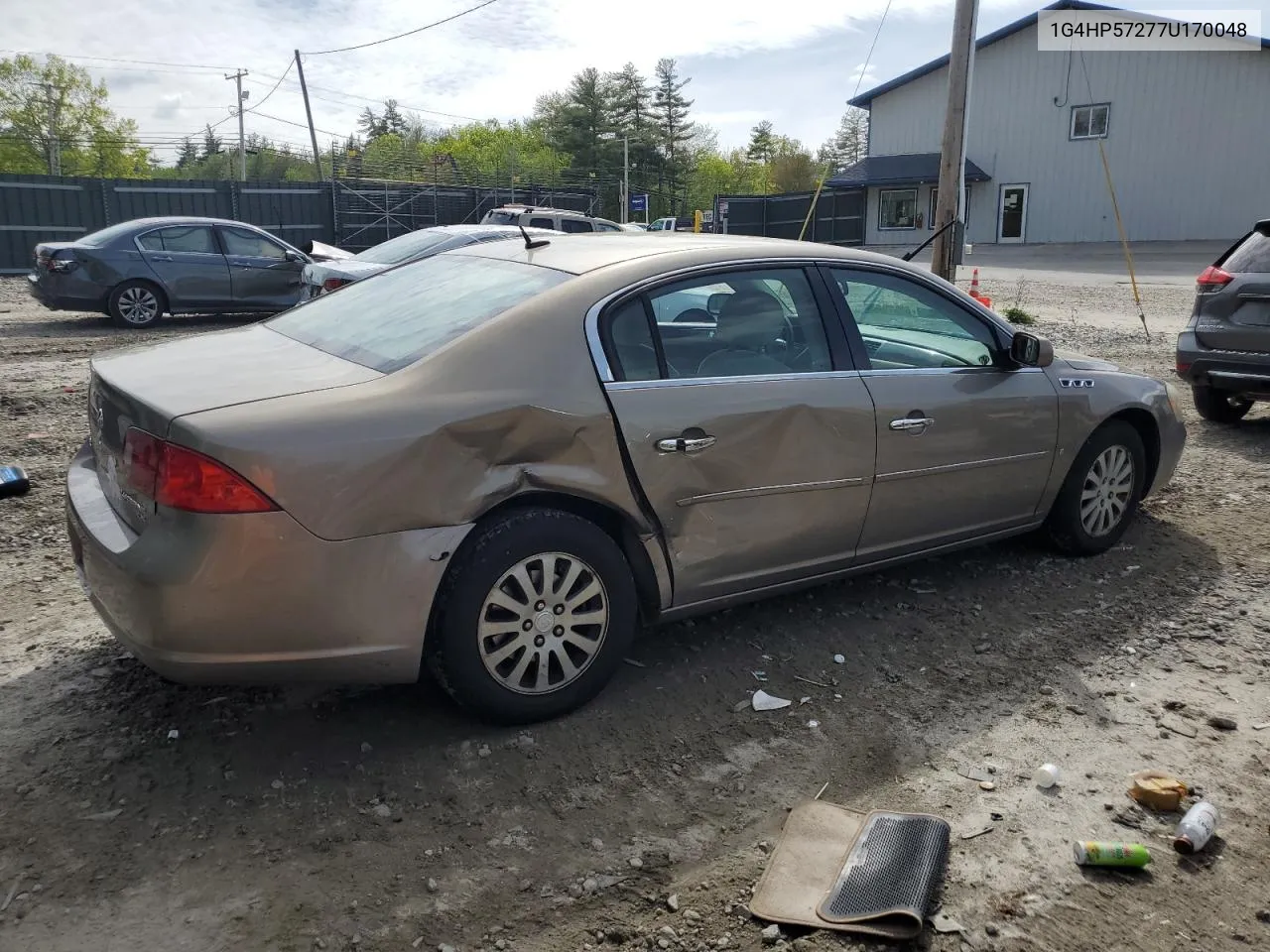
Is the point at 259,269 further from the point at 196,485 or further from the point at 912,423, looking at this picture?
the point at 196,485

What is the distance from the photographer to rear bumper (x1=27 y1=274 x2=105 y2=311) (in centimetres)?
1302

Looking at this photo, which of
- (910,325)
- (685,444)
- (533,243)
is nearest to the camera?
(685,444)

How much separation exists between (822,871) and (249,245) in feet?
45.0

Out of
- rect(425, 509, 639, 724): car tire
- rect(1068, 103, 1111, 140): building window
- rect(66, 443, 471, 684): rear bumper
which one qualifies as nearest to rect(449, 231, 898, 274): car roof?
rect(425, 509, 639, 724): car tire

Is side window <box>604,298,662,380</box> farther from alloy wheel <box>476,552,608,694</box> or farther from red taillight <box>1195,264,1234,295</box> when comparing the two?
red taillight <box>1195,264,1234,295</box>

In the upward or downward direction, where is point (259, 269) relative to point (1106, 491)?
upward

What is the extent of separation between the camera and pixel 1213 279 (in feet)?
25.6

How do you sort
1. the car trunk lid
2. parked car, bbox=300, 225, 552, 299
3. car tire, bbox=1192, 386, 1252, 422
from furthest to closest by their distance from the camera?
parked car, bbox=300, 225, 552, 299, car tire, bbox=1192, 386, 1252, 422, the car trunk lid

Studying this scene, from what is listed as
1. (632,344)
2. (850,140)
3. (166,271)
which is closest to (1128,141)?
(166,271)

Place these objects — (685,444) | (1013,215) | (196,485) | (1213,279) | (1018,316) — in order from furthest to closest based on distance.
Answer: (1013,215) < (1018,316) < (1213,279) < (685,444) < (196,485)

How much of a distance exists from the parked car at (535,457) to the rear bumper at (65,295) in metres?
10.5

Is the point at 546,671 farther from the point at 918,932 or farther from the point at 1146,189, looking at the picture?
the point at 1146,189

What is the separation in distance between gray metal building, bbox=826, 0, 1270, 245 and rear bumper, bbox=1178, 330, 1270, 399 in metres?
33.8

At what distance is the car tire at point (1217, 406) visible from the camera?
27.4 ft
